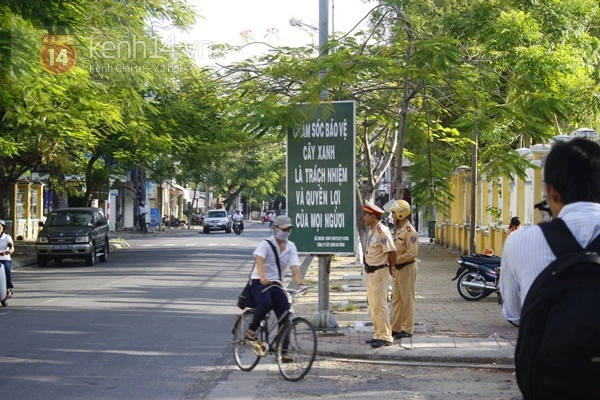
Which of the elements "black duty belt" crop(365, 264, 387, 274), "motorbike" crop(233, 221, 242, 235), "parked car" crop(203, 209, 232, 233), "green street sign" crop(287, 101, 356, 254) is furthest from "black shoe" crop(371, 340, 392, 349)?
"parked car" crop(203, 209, 232, 233)

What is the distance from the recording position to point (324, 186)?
46.6 feet

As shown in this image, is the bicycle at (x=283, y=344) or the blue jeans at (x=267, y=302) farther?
the blue jeans at (x=267, y=302)

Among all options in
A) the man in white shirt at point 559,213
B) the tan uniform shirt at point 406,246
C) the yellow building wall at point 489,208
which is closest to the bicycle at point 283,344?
the tan uniform shirt at point 406,246

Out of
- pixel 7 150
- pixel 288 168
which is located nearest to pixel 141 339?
pixel 288 168

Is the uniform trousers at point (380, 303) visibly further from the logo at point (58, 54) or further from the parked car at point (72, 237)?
the parked car at point (72, 237)

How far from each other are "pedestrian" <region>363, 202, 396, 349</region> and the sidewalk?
20 centimetres

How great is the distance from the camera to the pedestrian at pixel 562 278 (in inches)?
136

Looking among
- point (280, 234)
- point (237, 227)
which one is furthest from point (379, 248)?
point (237, 227)

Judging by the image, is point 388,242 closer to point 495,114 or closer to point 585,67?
point 495,114

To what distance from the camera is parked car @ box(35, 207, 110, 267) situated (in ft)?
96.9

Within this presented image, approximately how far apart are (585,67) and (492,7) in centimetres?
249

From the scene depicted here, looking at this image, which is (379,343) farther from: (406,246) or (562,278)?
(562,278)

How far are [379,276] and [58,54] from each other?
41.2ft

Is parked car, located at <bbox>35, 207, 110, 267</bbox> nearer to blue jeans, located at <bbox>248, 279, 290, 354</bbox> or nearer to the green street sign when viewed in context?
the green street sign
